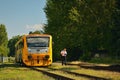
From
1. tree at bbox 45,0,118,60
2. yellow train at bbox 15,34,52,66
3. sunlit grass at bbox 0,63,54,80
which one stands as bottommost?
sunlit grass at bbox 0,63,54,80

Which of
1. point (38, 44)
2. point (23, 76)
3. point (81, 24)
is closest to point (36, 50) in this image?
point (38, 44)

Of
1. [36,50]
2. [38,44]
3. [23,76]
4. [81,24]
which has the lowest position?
[23,76]

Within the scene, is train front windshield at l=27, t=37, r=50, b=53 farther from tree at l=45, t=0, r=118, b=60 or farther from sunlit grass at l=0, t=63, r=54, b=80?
sunlit grass at l=0, t=63, r=54, b=80

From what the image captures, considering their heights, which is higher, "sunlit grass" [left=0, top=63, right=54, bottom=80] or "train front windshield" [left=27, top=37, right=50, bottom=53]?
"train front windshield" [left=27, top=37, right=50, bottom=53]

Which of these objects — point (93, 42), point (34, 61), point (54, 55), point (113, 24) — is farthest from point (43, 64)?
point (54, 55)

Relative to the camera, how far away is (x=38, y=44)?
36875 millimetres

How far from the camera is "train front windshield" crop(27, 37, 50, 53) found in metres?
36.8

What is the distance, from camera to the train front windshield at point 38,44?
121ft

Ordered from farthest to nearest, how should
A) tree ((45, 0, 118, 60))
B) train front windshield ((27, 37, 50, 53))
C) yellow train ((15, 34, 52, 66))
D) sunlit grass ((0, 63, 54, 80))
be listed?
tree ((45, 0, 118, 60)) < train front windshield ((27, 37, 50, 53)) < yellow train ((15, 34, 52, 66)) < sunlit grass ((0, 63, 54, 80))

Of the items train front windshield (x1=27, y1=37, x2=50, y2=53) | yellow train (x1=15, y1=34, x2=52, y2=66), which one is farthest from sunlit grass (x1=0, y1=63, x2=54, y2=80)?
train front windshield (x1=27, y1=37, x2=50, y2=53)

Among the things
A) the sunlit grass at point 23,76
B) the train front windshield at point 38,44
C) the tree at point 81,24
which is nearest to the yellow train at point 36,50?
the train front windshield at point 38,44

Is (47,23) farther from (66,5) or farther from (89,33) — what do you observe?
(89,33)

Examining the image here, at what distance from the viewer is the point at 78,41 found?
57531 millimetres

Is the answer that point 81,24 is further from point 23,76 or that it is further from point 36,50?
point 23,76
